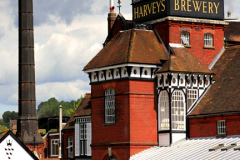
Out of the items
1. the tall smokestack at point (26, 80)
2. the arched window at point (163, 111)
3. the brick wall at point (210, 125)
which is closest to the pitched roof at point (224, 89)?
the brick wall at point (210, 125)

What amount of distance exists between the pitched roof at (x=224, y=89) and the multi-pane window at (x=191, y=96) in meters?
0.64

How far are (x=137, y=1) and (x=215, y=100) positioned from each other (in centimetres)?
1050

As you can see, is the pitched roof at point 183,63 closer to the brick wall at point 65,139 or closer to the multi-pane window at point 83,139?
the multi-pane window at point 83,139

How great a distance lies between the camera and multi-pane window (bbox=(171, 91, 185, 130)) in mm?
39188

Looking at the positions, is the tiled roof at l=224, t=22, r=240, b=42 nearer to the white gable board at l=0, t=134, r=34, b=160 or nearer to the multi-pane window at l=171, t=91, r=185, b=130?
the multi-pane window at l=171, t=91, r=185, b=130

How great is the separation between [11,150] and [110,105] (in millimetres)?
9498

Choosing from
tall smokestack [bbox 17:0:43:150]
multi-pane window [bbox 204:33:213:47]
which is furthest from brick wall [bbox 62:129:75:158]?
multi-pane window [bbox 204:33:213:47]

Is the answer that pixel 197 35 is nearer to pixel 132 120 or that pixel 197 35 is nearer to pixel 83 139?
pixel 132 120

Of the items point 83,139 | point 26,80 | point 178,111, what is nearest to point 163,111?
point 178,111

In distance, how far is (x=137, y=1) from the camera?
145ft

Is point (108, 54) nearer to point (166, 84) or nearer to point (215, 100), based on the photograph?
point (166, 84)

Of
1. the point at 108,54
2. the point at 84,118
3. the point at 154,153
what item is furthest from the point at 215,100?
the point at 84,118

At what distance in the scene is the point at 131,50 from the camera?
40.0 m

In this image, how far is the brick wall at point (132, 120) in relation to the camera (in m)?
39.0
